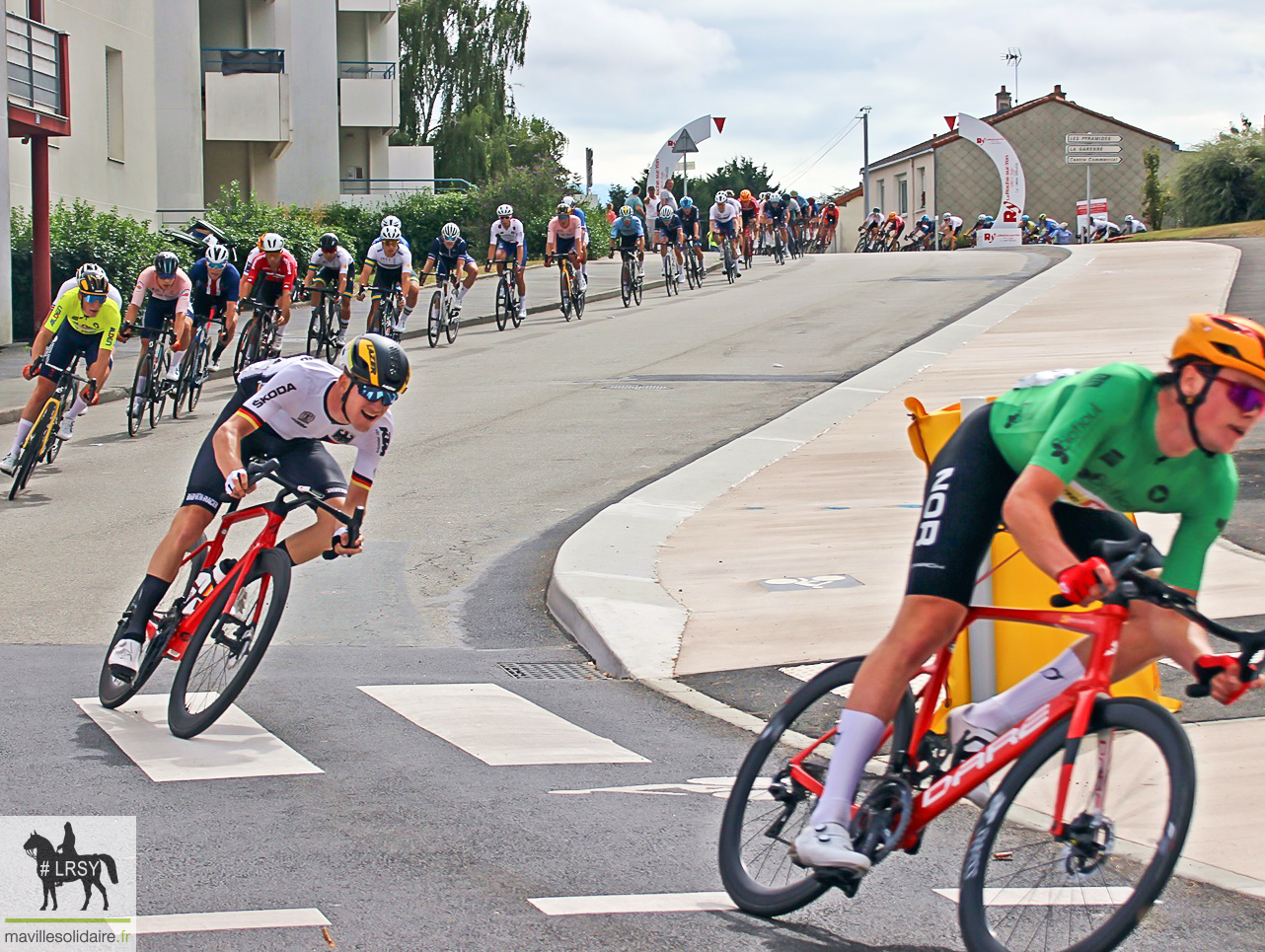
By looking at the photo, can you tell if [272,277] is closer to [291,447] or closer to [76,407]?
[76,407]

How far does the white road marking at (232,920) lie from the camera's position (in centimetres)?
421

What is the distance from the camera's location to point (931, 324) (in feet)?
83.0

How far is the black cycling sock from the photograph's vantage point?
6832mm

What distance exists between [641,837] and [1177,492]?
7.07 feet

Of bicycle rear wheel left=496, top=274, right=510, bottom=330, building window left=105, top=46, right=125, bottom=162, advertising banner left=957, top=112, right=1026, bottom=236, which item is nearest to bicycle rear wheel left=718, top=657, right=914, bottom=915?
bicycle rear wheel left=496, top=274, right=510, bottom=330

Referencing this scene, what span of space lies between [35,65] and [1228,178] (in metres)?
48.5

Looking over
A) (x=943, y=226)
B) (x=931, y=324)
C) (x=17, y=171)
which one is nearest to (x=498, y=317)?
(x=931, y=324)

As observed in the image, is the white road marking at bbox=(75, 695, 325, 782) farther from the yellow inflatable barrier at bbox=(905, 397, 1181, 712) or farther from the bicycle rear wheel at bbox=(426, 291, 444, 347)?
the bicycle rear wheel at bbox=(426, 291, 444, 347)

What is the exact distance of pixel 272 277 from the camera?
20.4 metres

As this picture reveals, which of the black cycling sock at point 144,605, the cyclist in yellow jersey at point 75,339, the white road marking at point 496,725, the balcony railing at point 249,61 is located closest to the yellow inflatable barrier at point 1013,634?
the white road marking at point 496,725

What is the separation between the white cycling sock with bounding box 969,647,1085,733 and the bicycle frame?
0.22 ft

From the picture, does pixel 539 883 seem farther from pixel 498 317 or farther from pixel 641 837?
pixel 498 317

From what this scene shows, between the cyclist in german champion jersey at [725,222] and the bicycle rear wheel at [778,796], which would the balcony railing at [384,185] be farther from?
the bicycle rear wheel at [778,796]

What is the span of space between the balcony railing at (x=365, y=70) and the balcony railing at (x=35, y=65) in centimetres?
2862
